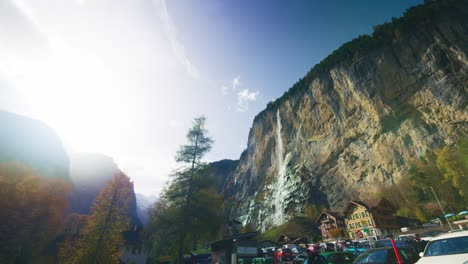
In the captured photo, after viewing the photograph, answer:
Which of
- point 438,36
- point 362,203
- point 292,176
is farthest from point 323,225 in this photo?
point 438,36

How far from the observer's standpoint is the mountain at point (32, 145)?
55.2 metres

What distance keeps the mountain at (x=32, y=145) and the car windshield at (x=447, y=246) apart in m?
73.2

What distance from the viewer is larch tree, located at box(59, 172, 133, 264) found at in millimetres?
16547

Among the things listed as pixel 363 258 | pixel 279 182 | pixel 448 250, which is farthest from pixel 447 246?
pixel 279 182

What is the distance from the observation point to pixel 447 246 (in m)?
6.36

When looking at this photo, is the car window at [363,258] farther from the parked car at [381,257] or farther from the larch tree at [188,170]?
the larch tree at [188,170]

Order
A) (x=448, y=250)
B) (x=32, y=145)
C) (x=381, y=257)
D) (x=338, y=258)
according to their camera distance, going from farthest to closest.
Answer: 1. (x=32, y=145)
2. (x=338, y=258)
3. (x=381, y=257)
4. (x=448, y=250)

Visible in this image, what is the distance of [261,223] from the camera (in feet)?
258

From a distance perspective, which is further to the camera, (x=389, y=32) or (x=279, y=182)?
(x=279, y=182)

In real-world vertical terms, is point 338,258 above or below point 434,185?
below

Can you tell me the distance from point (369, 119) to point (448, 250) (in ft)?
194

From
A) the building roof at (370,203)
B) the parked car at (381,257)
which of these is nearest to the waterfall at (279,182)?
the building roof at (370,203)

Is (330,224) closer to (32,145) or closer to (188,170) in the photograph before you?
(188,170)

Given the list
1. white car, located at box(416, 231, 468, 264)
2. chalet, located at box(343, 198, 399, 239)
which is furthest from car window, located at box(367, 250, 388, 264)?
chalet, located at box(343, 198, 399, 239)
